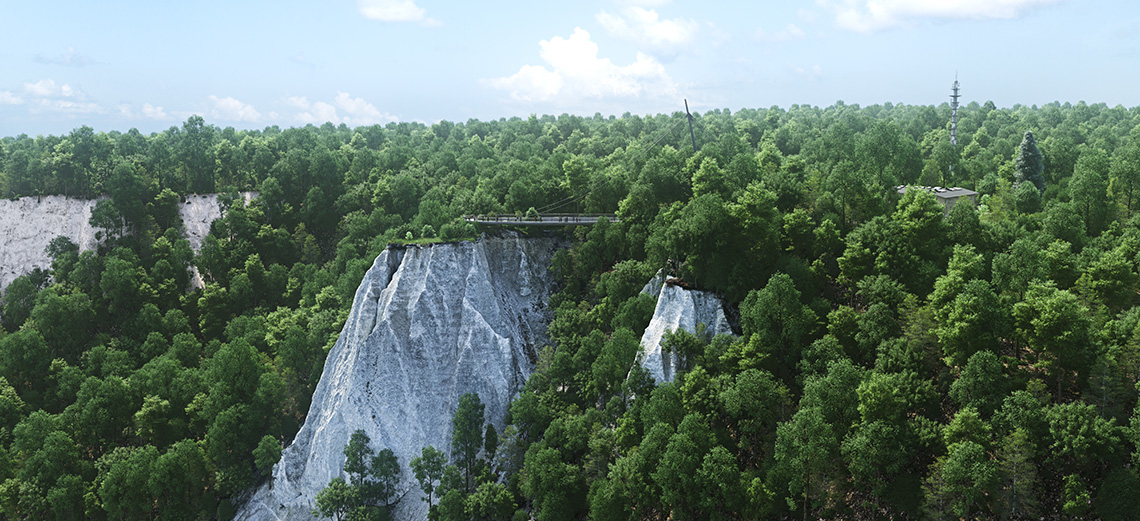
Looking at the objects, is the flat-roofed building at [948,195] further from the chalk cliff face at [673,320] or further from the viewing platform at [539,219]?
the viewing platform at [539,219]

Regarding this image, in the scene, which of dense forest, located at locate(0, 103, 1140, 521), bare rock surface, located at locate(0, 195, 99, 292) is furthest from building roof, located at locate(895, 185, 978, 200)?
bare rock surface, located at locate(0, 195, 99, 292)

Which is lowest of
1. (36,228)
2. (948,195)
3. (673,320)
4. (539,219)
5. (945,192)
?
(673,320)

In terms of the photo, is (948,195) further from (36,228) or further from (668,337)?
(36,228)

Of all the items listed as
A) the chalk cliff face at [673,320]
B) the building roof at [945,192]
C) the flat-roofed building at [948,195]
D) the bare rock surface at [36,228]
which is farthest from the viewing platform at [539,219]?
the bare rock surface at [36,228]

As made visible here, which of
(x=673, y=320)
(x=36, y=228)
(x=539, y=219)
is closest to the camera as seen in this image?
(x=673, y=320)

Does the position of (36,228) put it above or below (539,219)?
below

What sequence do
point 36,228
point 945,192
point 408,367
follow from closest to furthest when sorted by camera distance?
point 408,367, point 945,192, point 36,228

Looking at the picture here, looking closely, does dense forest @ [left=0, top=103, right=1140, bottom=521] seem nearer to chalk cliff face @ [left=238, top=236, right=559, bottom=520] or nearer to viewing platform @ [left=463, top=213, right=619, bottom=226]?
viewing platform @ [left=463, top=213, right=619, bottom=226]

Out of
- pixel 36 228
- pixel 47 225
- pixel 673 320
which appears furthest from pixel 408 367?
pixel 36 228
